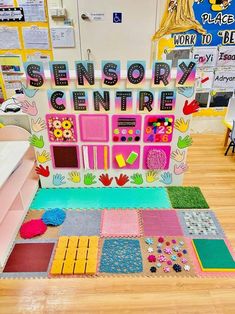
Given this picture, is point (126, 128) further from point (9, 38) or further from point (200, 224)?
point (9, 38)

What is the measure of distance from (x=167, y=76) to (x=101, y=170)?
38.2 inches

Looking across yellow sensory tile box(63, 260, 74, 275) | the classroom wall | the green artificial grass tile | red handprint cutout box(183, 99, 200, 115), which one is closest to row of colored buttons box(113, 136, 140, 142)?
red handprint cutout box(183, 99, 200, 115)

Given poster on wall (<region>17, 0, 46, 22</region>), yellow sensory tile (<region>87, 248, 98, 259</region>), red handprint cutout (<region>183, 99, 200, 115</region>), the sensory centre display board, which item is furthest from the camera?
poster on wall (<region>17, 0, 46, 22</region>)

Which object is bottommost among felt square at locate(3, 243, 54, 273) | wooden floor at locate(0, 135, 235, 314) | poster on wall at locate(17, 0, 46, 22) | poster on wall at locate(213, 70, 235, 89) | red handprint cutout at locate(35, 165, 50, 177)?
wooden floor at locate(0, 135, 235, 314)

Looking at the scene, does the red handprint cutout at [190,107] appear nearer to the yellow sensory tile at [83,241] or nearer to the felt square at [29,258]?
the yellow sensory tile at [83,241]

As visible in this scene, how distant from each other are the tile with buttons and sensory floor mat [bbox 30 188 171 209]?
0.39m

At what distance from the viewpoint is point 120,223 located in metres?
2.05

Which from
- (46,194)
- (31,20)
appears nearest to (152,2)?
(31,20)

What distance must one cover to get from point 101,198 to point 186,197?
29.4 inches

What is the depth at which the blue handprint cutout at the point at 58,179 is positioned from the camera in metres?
2.40

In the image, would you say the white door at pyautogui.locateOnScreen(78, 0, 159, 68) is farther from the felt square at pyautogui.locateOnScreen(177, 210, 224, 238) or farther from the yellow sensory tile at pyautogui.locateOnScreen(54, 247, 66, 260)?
the yellow sensory tile at pyautogui.locateOnScreen(54, 247, 66, 260)

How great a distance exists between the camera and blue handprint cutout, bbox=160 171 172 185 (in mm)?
2404

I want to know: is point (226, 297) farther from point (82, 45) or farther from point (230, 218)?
point (82, 45)

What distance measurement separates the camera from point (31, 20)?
2973mm
